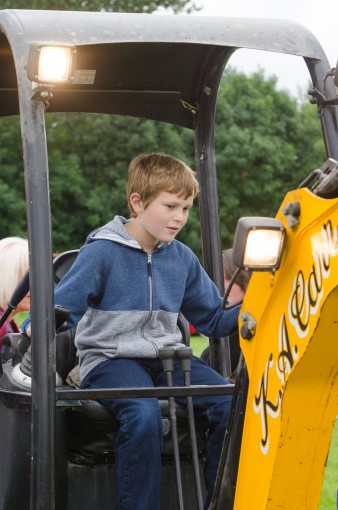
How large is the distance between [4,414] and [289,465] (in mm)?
1523

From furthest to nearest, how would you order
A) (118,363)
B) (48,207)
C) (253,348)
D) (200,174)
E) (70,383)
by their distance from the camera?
(200,174)
(70,383)
(118,363)
(48,207)
(253,348)

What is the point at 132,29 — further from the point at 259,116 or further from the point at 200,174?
the point at 259,116

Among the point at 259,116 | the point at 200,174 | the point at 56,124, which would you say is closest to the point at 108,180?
the point at 56,124

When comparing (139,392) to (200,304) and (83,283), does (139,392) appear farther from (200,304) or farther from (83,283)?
(200,304)

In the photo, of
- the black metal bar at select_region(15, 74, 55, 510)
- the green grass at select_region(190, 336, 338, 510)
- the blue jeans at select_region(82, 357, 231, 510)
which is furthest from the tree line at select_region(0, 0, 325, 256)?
the black metal bar at select_region(15, 74, 55, 510)

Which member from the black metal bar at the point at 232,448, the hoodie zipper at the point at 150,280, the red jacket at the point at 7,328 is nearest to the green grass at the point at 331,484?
the red jacket at the point at 7,328

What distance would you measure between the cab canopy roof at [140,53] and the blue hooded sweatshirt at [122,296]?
0.59 meters

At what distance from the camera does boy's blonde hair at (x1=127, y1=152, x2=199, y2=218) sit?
12.0 ft

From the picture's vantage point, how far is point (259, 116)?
40.8 metres

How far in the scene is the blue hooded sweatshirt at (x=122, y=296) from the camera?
360cm

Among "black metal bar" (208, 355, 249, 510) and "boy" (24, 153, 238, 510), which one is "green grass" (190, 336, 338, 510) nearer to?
"boy" (24, 153, 238, 510)

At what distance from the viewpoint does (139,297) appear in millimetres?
3691

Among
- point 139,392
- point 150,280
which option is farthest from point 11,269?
point 139,392

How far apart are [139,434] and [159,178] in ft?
3.16
